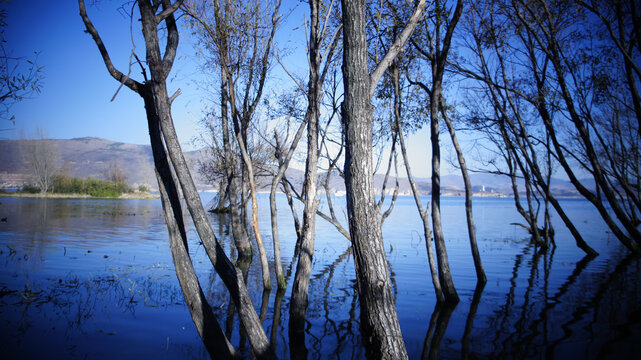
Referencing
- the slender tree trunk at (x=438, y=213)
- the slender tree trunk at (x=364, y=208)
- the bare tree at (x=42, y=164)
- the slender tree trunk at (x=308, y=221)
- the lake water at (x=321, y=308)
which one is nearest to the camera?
the slender tree trunk at (x=364, y=208)

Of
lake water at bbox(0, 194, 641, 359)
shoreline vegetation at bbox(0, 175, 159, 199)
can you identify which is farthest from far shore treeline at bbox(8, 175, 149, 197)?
lake water at bbox(0, 194, 641, 359)

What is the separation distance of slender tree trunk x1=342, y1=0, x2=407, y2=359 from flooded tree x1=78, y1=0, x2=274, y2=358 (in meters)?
1.63

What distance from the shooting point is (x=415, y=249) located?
67.9 ft

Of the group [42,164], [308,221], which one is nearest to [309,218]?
[308,221]

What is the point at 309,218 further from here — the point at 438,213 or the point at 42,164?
the point at 42,164

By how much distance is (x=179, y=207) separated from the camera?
18.1 ft

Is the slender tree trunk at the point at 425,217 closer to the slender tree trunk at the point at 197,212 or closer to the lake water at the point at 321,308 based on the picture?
the lake water at the point at 321,308

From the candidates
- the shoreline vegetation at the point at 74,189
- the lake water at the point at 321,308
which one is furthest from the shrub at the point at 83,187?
the lake water at the point at 321,308

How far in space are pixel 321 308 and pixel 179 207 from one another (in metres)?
5.59

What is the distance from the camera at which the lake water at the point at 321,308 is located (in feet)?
22.9

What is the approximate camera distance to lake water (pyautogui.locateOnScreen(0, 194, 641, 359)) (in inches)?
274

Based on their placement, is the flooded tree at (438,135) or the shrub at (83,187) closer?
the flooded tree at (438,135)

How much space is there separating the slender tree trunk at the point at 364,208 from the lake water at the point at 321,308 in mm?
2358

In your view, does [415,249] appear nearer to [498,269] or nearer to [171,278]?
[498,269]
